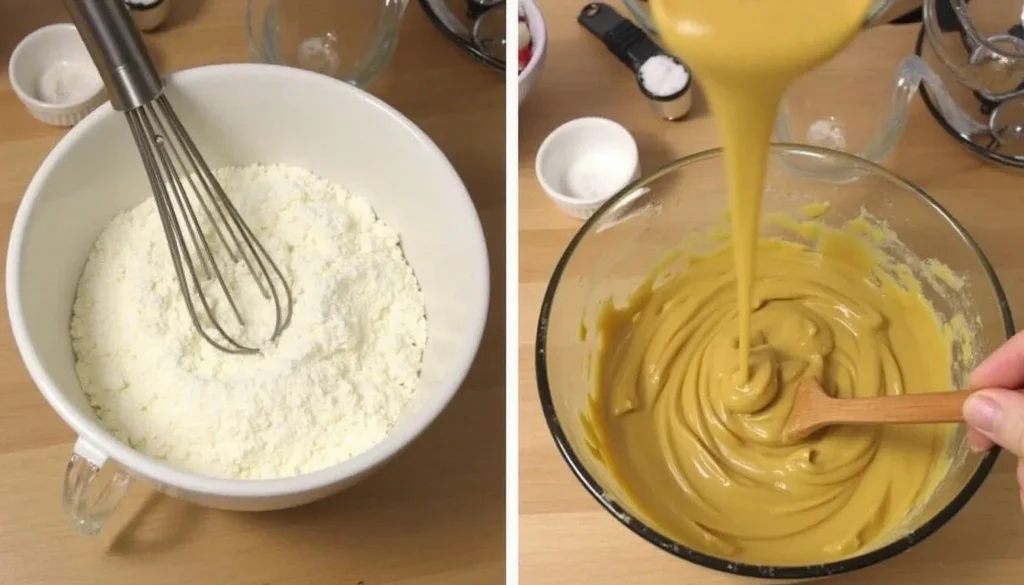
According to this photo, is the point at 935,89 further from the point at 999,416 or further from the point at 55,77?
the point at 55,77

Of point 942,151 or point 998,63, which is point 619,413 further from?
point 998,63

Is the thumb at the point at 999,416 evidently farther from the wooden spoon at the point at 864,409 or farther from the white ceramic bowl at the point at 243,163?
the white ceramic bowl at the point at 243,163

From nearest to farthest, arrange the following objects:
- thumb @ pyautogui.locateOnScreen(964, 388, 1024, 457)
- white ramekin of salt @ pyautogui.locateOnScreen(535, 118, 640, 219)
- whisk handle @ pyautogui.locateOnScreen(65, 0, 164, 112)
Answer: thumb @ pyautogui.locateOnScreen(964, 388, 1024, 457) < whisk handle @ pyautogui.locateOnScreen(65, 0, 164, 112) < white ramekin of salt @ pyautogui.locateOnScreen(535, 118, 640, 219)

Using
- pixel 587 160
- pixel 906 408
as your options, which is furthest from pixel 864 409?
pixel 587 160

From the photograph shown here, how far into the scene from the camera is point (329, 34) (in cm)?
101

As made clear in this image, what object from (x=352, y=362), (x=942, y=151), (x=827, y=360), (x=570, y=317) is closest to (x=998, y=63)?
(x=942, y=151)

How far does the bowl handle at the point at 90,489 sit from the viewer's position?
69 cm

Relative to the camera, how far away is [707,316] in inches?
33.0

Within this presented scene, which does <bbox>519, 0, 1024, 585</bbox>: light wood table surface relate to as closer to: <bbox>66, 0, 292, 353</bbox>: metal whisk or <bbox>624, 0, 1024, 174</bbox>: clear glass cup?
<bbox>624, 0, 1024, 174</bbox>: clear glass cup

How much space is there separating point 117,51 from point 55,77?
0.27 m

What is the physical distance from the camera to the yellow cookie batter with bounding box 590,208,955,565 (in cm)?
75

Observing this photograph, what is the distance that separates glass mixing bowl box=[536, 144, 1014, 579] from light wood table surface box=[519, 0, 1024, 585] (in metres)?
0.06

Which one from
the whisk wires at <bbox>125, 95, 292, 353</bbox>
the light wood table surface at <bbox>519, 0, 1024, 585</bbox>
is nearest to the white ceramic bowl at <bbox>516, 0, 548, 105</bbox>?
the light wood table surface at <bbox>519, 0, 1024, 585</bbox>

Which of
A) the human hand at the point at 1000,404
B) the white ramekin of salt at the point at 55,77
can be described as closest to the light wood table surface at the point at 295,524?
the white ramekin of salt at the point at 55,77
